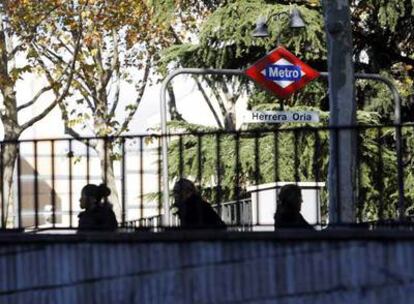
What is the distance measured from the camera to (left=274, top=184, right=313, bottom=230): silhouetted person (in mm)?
10703

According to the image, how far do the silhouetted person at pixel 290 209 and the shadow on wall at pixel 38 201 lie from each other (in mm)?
1908

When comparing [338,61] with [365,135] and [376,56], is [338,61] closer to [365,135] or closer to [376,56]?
[365,135]

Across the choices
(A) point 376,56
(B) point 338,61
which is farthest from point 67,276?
(A) point 376,56

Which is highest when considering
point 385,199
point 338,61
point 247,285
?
point 338,61

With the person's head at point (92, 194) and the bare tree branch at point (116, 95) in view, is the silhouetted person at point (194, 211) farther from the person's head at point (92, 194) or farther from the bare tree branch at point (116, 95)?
the bare tree branch at point (116, 95)

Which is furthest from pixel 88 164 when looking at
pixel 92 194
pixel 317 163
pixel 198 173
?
pixel 317 163

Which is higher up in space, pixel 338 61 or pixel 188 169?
pixel 338 61

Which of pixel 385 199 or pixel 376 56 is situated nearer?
pixel 385 199

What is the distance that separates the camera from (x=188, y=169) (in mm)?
11617

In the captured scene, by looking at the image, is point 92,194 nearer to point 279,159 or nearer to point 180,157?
point 180,157

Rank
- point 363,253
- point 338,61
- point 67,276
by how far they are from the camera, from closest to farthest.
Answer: point 363,253 → point 67,276 → point 338,61

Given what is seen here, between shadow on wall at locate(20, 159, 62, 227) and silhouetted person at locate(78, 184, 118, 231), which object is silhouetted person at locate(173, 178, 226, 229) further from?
shadow on wall at locate(20, 159, 62, 227)

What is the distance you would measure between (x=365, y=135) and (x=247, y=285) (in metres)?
1.67

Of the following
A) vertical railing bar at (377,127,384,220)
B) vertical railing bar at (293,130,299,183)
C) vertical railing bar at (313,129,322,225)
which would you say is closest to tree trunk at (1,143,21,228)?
vertical railing bar at (293,130,299,183)
